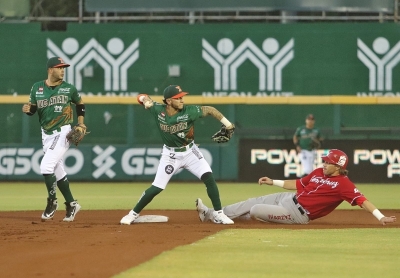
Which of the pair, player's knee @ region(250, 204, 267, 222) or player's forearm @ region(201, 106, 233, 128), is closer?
player's forearm @ region(201, 106, 233, 128)

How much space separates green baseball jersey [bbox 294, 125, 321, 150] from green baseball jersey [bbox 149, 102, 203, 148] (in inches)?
347

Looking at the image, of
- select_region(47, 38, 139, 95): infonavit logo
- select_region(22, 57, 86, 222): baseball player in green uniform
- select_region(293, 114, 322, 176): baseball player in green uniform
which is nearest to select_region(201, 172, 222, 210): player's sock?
select_region(22, 57, 86, 222): baseball player in green uniform

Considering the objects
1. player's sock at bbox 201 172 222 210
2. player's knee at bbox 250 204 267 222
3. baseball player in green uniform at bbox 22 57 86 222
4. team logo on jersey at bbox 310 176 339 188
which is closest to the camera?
team logo on jersey at bbox 310 176 339 188

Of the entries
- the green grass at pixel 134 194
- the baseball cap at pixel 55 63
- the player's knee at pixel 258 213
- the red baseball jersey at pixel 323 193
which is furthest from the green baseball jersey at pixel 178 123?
the green grass at pixel 134 194

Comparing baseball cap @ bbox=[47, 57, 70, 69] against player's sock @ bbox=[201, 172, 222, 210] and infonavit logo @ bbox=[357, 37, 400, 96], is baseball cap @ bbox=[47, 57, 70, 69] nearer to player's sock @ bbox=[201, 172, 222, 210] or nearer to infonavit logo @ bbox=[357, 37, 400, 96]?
player's sock @ bbox=[201, 172, 222, 210]

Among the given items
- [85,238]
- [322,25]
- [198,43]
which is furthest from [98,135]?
[85,238]

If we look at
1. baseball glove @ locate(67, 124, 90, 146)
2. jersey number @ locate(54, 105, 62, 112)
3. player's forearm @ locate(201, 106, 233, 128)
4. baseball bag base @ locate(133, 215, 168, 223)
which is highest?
jersey number @ locate(54, 105, 62, 112)

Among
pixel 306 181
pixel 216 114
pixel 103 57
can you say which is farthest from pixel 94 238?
pixel 103 57

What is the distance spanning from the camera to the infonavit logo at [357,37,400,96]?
2073 centimetres

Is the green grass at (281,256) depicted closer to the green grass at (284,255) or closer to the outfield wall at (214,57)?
the green grass at (284,255)

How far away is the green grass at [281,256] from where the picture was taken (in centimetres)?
641

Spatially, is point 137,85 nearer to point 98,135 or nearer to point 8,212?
point 98,135

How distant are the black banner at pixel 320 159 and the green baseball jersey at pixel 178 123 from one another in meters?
9.09

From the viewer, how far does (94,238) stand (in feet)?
27.6
